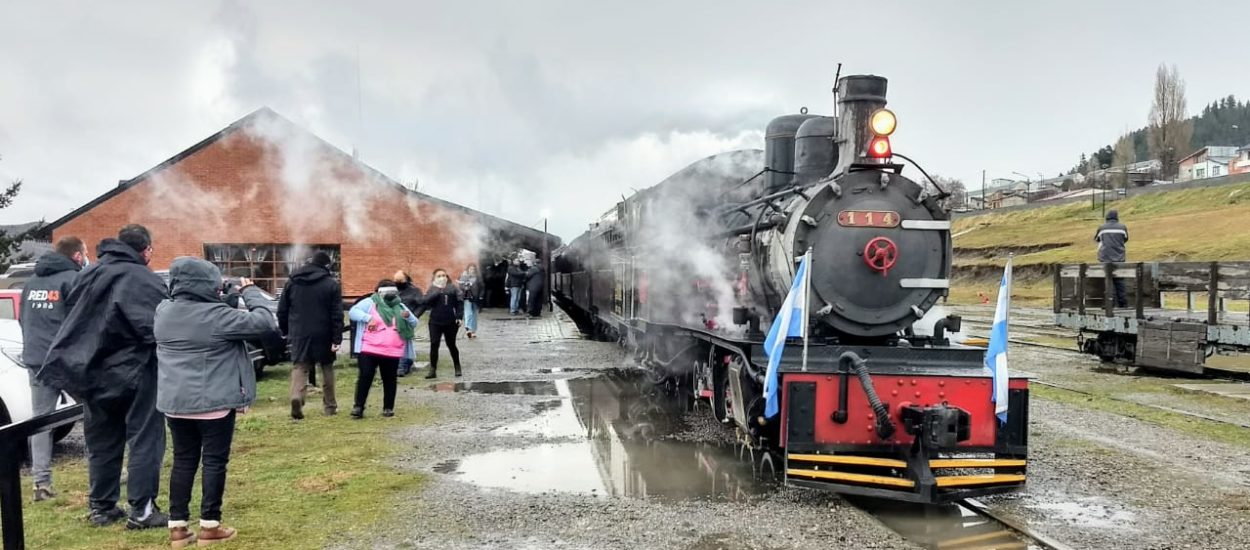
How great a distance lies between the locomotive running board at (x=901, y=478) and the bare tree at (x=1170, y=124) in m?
85.0

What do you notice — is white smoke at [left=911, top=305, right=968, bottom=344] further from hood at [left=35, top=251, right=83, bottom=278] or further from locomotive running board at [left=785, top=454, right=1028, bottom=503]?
hood at [left=35, top=251, right=83, bottom=278]

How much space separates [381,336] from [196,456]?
3883mm

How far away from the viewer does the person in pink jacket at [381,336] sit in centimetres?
858

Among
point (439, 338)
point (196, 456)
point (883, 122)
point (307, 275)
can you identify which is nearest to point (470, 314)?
point (439, 338)

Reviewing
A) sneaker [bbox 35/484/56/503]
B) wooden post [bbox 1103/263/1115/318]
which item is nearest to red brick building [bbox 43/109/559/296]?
wooden post [bbox 1103/263/1115/318]

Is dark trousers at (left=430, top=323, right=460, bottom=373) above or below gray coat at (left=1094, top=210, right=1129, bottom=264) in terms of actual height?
below

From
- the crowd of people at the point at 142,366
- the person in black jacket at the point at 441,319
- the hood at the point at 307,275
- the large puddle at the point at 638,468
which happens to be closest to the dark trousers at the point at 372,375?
the hood at the point at 307,275

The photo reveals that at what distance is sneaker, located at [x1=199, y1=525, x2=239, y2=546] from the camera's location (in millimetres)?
4828

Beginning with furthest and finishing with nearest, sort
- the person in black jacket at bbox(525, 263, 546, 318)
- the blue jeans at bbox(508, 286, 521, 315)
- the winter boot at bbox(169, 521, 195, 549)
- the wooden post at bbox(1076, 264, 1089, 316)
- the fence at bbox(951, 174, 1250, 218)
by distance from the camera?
the fence at bbox(951, 174, 1250, 218) < the blue jeans at bbox(508, 286, 521, 315) < the person in black jacket at bbox(525, 263, 546, 318) < the wooden post at bbox(1076, 264, 1089, 316) < the winter boot at bbox(169, 521, 195, 549)

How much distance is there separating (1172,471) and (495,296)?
25.1 metres

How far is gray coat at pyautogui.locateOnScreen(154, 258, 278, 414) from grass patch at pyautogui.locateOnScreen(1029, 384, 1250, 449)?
8.04 metres

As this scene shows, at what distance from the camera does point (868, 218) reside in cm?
633

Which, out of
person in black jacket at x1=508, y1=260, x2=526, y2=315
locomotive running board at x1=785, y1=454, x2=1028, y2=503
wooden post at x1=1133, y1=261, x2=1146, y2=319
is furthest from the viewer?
person in black jacket at x1=508, y1=260, x2=526, y2=315

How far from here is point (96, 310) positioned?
4949 mm
